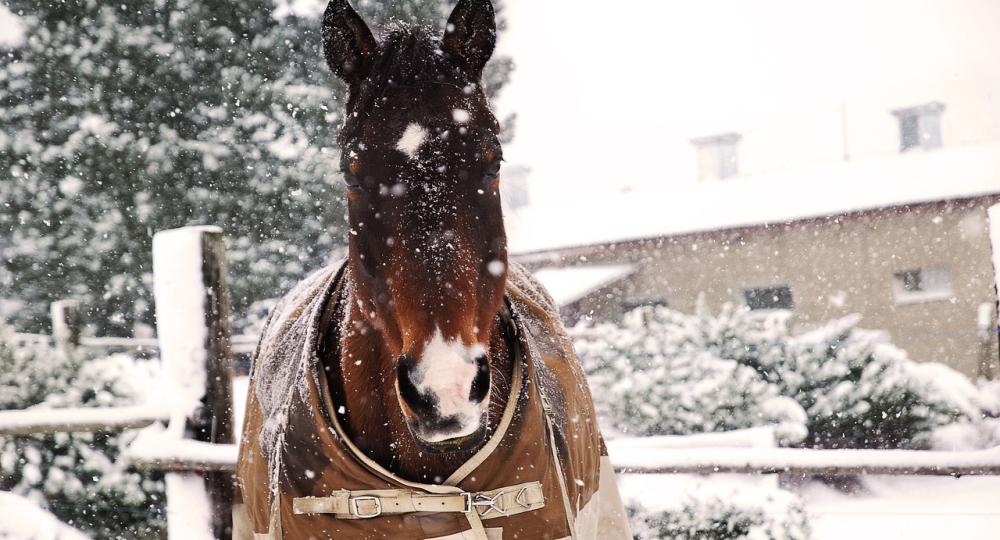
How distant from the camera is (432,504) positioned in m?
1.37

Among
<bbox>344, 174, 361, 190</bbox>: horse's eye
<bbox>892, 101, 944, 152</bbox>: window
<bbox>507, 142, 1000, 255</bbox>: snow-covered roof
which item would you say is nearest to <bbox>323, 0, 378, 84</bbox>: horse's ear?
<bbox>344, 174, 361, 190</bbox>: horse's eye

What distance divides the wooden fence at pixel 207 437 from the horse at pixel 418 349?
1.26m

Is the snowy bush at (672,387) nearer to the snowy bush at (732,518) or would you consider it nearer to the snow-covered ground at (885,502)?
the snow-covered ground at (885,502)

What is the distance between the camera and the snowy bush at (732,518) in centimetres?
338

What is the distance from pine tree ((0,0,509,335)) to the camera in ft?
29.7

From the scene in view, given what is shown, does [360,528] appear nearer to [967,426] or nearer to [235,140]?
[967,426]

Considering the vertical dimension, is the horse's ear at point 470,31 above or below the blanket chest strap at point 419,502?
above

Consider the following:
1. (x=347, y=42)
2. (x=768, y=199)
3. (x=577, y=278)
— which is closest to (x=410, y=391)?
(x=347, y=42)

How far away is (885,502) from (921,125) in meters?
13.4

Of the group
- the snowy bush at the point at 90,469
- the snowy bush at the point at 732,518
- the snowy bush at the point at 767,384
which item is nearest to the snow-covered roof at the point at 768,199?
the snowy bush at the point at 767,384

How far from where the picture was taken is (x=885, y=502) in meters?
5.34

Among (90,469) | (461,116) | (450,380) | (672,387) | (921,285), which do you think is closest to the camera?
(450,380)

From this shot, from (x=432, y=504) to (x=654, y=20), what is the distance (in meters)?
21.9

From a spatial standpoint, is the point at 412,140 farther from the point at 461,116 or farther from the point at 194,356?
the point at 194,356
